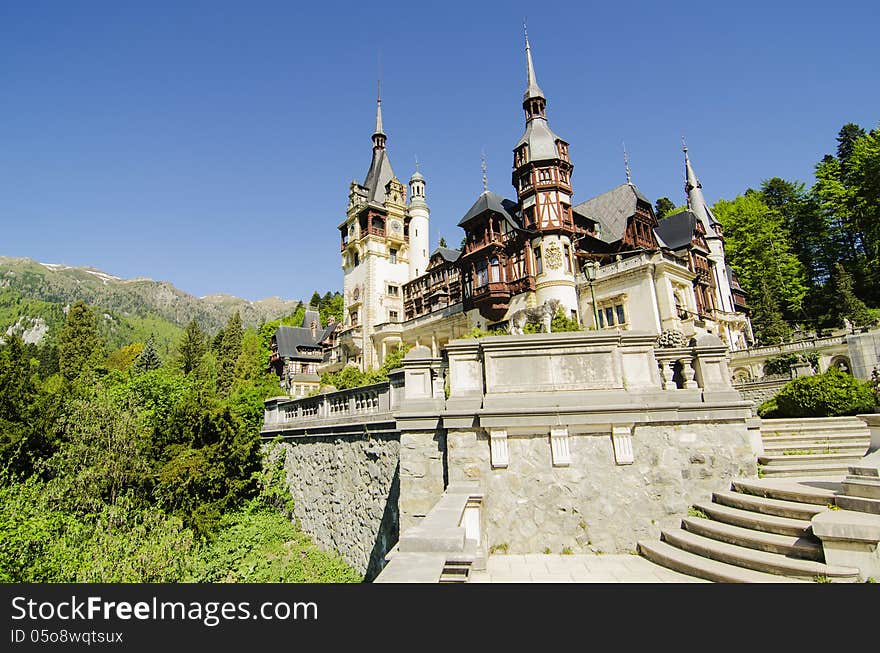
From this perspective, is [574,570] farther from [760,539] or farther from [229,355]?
[229,355]

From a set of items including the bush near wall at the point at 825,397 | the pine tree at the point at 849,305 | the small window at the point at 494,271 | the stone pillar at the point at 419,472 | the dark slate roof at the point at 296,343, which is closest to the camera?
the stone pillar at the point at 419,472

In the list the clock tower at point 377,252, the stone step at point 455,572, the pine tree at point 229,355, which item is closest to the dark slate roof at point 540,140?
the clock tower at point 377,252

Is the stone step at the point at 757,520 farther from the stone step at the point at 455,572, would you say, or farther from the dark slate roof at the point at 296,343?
the dark slate roof at the point at 296,343

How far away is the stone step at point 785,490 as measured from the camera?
580 centimetres

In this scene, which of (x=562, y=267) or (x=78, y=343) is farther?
(x=78, y=343)

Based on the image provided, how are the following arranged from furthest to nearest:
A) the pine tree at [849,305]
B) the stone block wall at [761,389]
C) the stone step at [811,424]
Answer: the pine tree at [849,305] → the stone block wall at [761,389] → the stone step at [811,424]

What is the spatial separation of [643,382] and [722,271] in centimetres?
3984

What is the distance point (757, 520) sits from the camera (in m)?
5.88

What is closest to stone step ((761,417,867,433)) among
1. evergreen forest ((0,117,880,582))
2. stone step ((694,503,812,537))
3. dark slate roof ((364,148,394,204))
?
evergreen forest ((0,117,880,582))

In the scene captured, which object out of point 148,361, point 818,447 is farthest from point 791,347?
point 148,361

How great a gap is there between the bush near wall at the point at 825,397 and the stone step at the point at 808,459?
7935 millimetres

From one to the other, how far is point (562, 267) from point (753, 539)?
93.2ft
